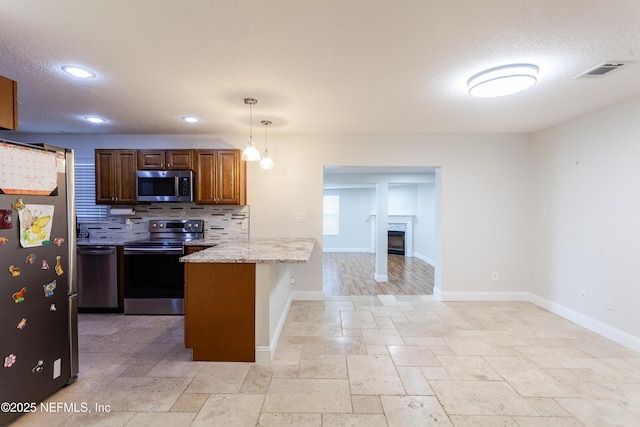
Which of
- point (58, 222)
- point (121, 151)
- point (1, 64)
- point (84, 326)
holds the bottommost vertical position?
point (84, 326)

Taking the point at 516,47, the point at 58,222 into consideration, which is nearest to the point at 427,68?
the point at 516,47

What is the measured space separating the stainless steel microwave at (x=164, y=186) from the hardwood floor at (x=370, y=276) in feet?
8.18

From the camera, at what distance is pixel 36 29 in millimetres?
1688

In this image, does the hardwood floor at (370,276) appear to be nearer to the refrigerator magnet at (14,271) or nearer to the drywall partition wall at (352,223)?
the drywall partition wall at (352,223)

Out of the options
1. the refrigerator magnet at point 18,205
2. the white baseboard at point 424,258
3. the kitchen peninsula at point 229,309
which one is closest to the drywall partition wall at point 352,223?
the white baseboard at point 424,258

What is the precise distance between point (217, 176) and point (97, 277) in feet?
6.09

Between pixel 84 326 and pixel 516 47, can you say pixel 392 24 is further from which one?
pixel 84 326

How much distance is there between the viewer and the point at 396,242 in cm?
894

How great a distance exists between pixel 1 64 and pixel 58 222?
1229 mm

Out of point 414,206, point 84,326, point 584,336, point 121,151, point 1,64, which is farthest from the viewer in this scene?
point 414,206

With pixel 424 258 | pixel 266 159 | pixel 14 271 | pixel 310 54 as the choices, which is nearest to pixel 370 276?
pixel 424 258

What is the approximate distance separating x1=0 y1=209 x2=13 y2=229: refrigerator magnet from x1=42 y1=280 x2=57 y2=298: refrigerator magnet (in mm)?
446

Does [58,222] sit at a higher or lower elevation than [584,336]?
higher

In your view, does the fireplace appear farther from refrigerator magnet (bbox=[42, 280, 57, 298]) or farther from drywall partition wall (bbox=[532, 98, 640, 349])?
refrigerator magnet (bbox=[42, 280, 57, 298])
